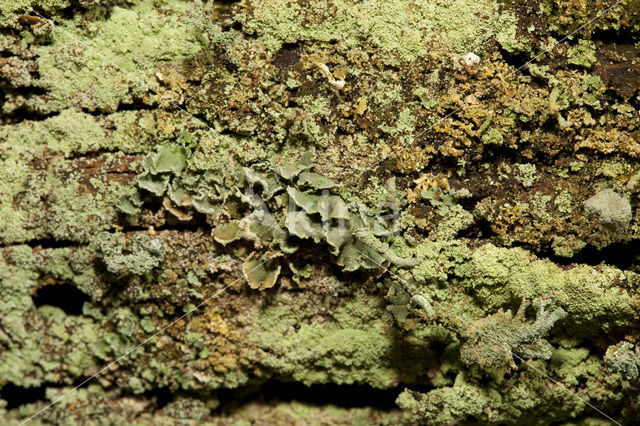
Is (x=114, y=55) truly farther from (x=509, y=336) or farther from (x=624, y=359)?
(x=624, y=359)

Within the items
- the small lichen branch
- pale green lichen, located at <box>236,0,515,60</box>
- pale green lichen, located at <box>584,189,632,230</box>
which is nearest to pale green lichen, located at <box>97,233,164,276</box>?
pale green lichen, located at <box>236,0,515,60</box>

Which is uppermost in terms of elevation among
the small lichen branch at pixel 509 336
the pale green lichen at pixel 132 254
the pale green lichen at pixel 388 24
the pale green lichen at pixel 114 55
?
the pale green lichen at pixel 388 24

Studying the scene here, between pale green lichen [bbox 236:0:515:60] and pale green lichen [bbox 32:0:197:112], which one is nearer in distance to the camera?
pale green lichen [bbox 236:0:515:60]

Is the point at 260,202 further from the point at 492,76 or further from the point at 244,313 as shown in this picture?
the point at 492,76

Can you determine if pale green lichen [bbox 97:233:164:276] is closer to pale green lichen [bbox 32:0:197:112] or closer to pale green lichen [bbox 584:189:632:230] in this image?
pale green lichen [bbox 32:0:197:112]

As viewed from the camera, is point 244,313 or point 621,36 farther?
point 244,313

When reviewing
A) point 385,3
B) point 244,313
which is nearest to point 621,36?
point 385,3

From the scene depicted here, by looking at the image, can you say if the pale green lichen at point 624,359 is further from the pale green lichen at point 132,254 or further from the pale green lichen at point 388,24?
the pale green lichen at point 132,254

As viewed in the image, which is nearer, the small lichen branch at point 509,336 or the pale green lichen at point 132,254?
the small lichen branch at point 509,336

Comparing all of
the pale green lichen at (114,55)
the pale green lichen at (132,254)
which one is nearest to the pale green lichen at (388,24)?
the pale green lichen at (114,55)
